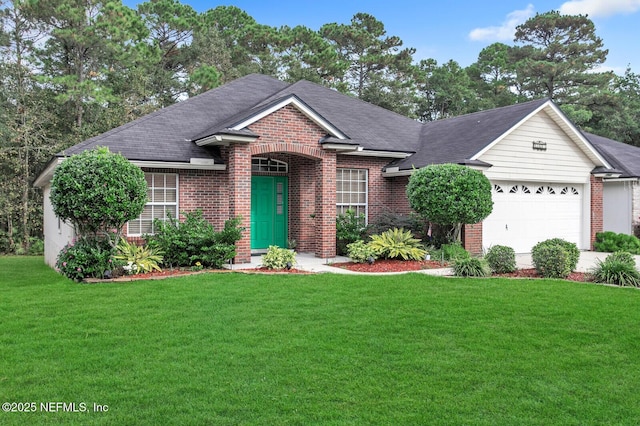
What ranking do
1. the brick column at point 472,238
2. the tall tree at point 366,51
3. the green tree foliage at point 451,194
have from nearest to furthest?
the green tree foliage at point 451,194
the brick column at point 472,238
the tall tree at point 366,51

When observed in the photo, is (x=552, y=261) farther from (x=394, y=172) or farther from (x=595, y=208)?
(x=595, y=208)

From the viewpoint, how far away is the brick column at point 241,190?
12422mm

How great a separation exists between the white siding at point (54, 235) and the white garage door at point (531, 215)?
11.3 meters

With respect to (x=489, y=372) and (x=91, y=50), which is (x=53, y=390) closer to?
(x=489, y=372)

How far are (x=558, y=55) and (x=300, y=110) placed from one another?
104 feet

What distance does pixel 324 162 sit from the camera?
44.6 feet

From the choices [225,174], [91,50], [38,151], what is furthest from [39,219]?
[225,174]

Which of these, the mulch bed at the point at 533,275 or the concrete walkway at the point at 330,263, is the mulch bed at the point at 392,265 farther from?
the mulch bed at the point at 533,275

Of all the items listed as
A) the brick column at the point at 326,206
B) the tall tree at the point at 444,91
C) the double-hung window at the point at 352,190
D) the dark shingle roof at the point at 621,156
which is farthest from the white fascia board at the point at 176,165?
the tall tree at the point at 444,91

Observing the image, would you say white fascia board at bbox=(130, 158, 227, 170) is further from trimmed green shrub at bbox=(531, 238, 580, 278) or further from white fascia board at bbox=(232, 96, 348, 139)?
trimmed green shrub at bbox=(531, 238, 580, 278)

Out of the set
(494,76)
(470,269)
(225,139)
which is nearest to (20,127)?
(225,139)

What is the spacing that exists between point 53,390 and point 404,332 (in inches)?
150

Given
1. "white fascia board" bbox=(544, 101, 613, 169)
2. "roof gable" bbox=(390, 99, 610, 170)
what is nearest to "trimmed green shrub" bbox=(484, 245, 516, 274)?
"roof gable" bbox=(390, 99, 610, 170)

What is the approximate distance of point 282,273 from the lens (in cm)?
1071
